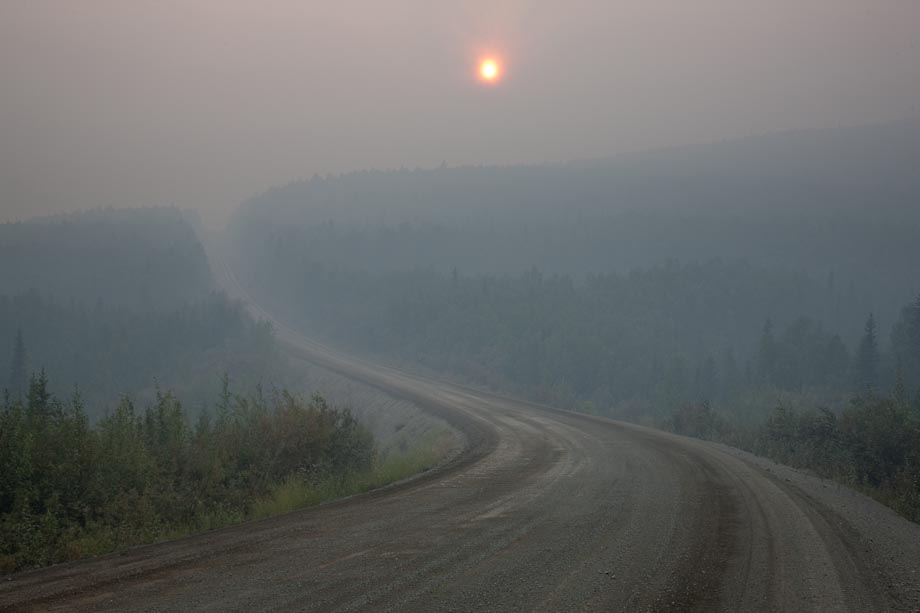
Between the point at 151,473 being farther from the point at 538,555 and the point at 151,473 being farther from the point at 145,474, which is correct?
the point at 538,555

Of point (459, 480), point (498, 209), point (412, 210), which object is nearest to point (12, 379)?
point (459, 480)

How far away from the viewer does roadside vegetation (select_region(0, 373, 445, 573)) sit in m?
9.02

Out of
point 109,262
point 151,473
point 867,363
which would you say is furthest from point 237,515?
point 109,262

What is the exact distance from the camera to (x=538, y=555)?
7473 millimetres

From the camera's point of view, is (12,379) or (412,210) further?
(412,210)

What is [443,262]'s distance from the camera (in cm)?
10788

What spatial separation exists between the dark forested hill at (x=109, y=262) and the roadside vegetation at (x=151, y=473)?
7440cm

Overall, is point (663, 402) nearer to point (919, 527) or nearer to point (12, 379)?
point (919, 527)

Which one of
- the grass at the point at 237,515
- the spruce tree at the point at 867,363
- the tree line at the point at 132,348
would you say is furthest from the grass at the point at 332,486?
the spruce tree at the point at 867,363

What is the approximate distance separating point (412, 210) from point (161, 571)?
5320 inches

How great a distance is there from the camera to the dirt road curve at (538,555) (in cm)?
614

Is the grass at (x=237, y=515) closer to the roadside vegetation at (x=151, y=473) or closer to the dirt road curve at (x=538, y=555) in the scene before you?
the roadside vegetation at (x=151, y=473)

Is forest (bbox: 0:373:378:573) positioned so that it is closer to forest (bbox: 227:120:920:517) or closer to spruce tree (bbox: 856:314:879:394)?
forest (bbox: 227:120:920:517)

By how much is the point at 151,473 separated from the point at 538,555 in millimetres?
7212
